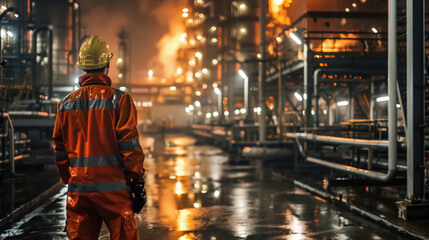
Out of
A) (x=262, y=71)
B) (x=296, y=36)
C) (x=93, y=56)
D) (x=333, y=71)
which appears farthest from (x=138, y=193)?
(x=262, y=71)

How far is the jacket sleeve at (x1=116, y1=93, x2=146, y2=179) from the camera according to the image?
339 centimetres


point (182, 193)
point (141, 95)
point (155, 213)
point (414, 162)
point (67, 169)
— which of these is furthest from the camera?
point (141, 95)

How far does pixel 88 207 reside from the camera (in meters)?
3.38

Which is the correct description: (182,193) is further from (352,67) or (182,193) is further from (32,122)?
(352,67)

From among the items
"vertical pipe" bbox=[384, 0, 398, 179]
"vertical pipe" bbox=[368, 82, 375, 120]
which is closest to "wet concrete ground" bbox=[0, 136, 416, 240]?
"vertical pipe" bbox=[384, 0, 398, 179]

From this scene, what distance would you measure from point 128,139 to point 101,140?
0.22 metres

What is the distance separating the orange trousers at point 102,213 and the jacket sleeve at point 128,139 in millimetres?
203

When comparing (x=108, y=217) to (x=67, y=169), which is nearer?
(x=108, y=217)

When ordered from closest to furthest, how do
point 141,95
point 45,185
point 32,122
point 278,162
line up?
point 45,185 < point 32,122 < point 278,162 < point 141,95

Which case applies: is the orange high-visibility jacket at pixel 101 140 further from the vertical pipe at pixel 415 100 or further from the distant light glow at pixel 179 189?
the distant light glow at pixel 179 189

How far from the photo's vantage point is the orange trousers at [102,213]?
10.9 ft

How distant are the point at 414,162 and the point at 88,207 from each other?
543cm

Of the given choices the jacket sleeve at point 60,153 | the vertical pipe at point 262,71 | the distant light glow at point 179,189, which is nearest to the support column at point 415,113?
the distant light glow at point 179,189

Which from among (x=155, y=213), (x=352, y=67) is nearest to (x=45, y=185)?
(x=155, y=213)
